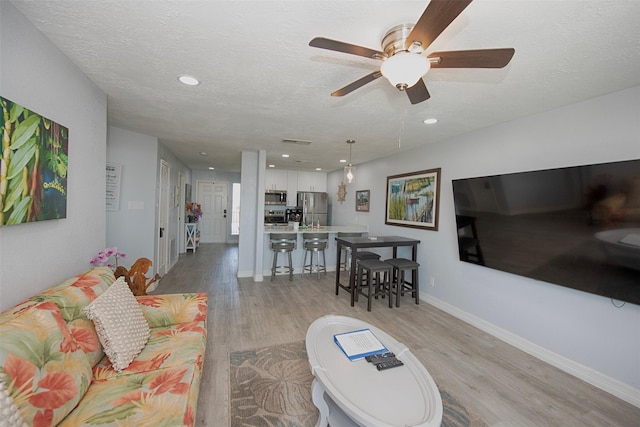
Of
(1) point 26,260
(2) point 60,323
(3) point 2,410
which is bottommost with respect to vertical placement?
(3) point 2,410

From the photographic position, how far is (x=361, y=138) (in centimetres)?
364

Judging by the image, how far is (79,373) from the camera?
4.02 feet

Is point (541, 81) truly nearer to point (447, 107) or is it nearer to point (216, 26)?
point (447, 107)

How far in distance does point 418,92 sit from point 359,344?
5.66 ft

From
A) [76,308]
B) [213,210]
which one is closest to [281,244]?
[76,308]

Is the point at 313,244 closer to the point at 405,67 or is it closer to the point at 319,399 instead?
the point at 319,399

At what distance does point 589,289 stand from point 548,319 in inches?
21.2

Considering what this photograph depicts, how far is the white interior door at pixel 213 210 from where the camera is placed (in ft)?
26.5

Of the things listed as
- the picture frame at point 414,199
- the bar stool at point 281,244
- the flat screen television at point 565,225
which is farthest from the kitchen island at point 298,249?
the flat screen television at point 565,225

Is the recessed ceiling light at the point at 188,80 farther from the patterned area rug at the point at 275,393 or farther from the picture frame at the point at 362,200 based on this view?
the picture frame at the point at 362,200

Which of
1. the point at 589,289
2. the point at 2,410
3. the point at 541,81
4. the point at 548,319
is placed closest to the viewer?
the point at 2,410

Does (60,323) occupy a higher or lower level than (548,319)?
higher

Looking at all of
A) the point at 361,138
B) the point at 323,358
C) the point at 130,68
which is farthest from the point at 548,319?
the point at 130,68

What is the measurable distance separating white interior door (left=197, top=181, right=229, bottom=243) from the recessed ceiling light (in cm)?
644
